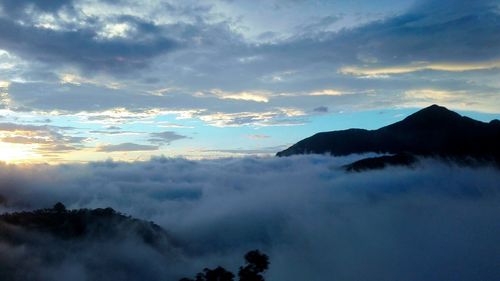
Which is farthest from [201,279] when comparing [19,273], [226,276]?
[19,273]

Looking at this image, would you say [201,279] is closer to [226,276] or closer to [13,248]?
[226,276]

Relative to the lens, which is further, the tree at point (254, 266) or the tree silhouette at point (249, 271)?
the tree at point (254, 266)

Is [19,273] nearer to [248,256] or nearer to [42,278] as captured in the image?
[42,278]

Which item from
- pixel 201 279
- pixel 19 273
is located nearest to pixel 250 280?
pixel 201 279

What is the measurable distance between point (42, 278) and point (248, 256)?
183464mm

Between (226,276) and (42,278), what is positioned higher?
(226,276)

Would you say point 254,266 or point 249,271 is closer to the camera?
point 249,271

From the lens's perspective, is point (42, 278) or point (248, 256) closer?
point (248, 256)

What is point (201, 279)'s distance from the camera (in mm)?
48500

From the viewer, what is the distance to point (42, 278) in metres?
199

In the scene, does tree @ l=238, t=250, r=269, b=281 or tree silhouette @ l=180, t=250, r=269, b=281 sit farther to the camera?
tree @ l=238, t=250, r=269, b=281

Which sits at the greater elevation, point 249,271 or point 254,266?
point 254,266

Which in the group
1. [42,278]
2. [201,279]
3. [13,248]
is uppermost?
[201,279]

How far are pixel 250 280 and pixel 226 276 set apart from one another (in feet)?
8.60
